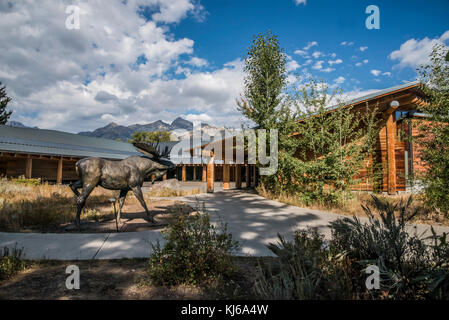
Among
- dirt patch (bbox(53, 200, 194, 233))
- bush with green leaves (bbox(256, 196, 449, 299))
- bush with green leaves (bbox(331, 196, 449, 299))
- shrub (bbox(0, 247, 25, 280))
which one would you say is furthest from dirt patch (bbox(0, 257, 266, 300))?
dirt patch (bbox(53, 200, 194, 233))

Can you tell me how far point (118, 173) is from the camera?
20.4ft

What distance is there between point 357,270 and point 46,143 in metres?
25.6

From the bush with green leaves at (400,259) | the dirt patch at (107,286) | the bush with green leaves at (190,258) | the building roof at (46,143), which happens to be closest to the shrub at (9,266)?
the dirt patch at (107,286)

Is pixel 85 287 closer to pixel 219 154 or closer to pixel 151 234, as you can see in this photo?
pixel 151 234

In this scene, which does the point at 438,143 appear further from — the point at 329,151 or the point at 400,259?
the point at 400,259

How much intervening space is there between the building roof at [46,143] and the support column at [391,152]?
23731mm

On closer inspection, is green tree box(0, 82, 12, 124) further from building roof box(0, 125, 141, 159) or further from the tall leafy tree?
the tall leafy tree

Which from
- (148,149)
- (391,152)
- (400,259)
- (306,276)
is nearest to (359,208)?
(391,152)

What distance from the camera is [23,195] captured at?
9.87 metres

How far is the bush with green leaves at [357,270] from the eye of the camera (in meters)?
2.34

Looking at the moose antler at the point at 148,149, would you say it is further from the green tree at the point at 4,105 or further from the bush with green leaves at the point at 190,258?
the green tree at the point at 4,105

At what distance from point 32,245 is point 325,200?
9883mm

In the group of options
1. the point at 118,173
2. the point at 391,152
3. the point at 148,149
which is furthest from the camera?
the point at 391,152

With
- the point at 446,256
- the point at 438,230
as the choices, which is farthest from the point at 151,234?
the point at 438,230
